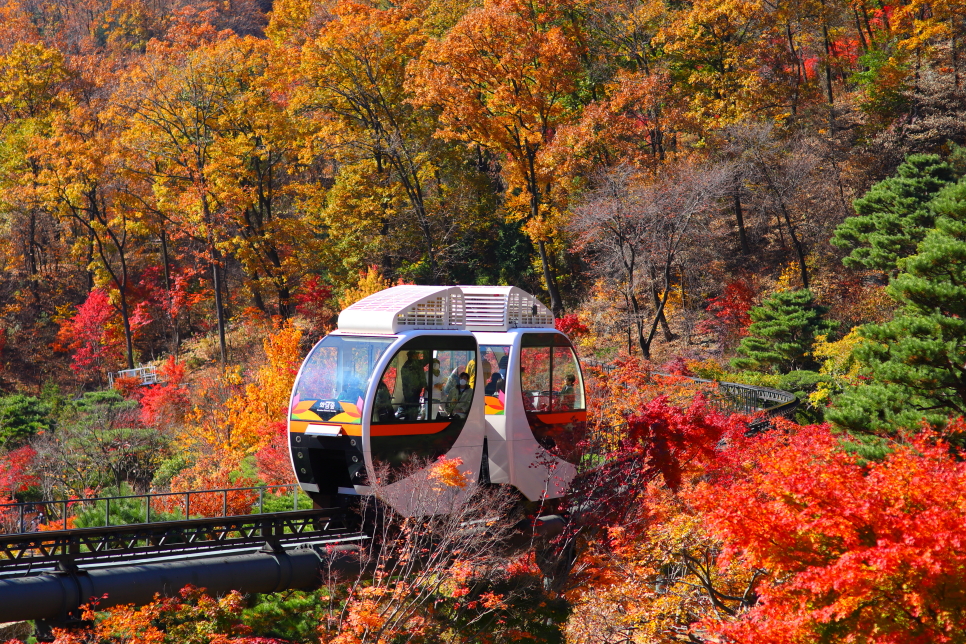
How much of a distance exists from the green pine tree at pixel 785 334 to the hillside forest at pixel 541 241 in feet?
0.36

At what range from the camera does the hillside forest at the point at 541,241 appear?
1573 cm

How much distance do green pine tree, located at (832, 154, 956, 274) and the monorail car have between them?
62.0ft

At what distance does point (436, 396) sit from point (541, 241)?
1937 cm

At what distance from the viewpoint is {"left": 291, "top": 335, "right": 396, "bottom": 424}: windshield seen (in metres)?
12.4

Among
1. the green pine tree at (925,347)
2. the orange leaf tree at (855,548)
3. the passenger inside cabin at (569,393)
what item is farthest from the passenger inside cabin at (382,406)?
the green pine tree at (925,347)

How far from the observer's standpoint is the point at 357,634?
12.1 meters

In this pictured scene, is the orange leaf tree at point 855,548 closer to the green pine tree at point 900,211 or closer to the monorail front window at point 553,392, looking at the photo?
the monorail front window at point 553,392

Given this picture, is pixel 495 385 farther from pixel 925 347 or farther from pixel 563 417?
pixel 925 347

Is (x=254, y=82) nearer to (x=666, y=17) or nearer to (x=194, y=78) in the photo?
(x=194, y=78)

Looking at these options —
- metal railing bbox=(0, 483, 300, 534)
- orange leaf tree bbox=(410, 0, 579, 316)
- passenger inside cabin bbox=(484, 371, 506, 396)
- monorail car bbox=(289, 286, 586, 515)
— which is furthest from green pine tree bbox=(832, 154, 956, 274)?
metal railing bbox=(0, 483, 300, 534)

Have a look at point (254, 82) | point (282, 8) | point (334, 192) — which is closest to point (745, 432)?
point (334, 192)

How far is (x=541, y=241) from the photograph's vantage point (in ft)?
104

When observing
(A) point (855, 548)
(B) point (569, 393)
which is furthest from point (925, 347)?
(A) point (855, 548)

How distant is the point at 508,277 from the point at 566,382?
Result: 83.2ft
